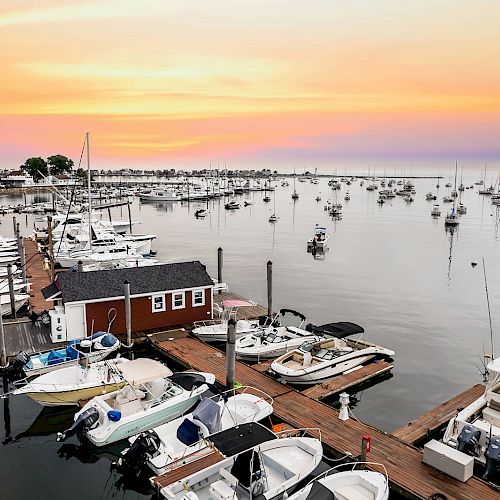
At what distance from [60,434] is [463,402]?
1575cm

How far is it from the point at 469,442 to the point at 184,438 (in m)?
9.19

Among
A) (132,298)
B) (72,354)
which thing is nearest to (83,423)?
(72,354)

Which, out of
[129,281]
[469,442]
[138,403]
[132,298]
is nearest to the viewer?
[469,442]

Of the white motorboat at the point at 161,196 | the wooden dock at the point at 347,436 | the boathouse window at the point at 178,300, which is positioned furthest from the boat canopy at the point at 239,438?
the white motorboat at the point at 161,196

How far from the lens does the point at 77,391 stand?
60.1 ft

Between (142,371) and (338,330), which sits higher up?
(142,371)

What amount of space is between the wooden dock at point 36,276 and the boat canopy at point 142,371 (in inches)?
540

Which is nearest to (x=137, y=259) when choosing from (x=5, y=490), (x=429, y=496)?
(x=5, y=490)

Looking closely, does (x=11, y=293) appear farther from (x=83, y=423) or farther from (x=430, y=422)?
(x=430, y=422)

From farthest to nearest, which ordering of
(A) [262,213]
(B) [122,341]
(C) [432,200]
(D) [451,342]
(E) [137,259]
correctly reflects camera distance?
(C) [432,200], (A) [262,213], (E) [137,259], (D) [451,342], (B) [122,341]

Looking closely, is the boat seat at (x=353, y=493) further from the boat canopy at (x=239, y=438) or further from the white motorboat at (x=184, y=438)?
the white motorboat at (x=184, y=438)

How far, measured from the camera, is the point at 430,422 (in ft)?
58.1

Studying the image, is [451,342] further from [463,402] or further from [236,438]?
[236,438]

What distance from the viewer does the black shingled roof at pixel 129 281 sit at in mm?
24188
